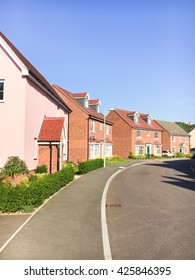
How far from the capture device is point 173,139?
64375 mm

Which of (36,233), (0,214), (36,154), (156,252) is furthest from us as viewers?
(36,154)

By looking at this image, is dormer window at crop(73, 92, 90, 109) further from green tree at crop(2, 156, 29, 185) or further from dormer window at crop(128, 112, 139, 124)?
green tree at crop(2, 156, 29, 185)

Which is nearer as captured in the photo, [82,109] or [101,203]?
[101,203]

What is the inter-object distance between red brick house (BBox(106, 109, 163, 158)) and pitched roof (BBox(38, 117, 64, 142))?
29851 millimetres

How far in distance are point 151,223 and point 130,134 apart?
4028cm

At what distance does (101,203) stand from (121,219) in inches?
99.6

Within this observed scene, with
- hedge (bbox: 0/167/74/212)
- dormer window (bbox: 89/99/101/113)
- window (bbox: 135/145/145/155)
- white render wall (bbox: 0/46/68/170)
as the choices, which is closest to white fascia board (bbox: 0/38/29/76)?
white render wall (bbox: 0/46/68/170)

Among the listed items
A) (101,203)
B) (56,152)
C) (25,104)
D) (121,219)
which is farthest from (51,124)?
(121,219)

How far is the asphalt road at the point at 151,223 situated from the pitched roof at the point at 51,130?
6.13 metres

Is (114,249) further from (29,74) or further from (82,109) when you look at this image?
(82,109)

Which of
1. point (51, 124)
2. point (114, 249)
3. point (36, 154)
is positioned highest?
point (51, 124)

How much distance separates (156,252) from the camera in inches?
260

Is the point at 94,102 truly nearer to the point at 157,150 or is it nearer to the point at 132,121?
the point at 132,121

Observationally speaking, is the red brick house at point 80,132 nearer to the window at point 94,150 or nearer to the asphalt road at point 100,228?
the window at point 94,150
